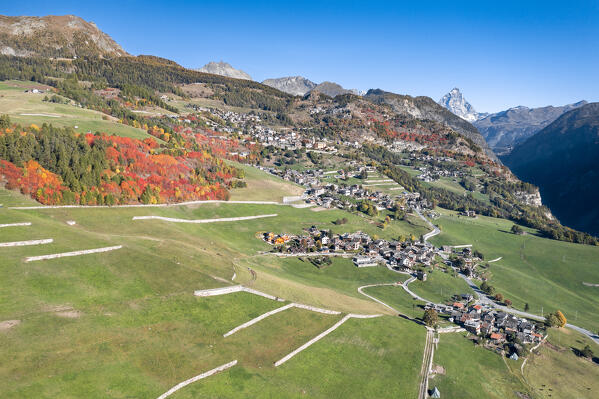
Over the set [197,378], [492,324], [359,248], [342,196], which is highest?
[342,196]

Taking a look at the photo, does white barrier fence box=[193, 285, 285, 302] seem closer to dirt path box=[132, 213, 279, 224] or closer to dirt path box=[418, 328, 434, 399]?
dirt path box=[418, 328, 434, 399]

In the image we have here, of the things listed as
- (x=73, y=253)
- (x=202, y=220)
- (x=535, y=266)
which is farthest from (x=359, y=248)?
(x=73, y=253)

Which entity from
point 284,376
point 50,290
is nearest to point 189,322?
point 284,376

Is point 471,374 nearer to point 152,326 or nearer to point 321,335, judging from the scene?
point 321,335

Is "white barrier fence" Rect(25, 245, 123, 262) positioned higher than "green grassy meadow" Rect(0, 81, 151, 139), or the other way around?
"green grassy meadow" Rect(0, 81, 151, 139)

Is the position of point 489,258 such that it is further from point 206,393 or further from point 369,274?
point 206,393

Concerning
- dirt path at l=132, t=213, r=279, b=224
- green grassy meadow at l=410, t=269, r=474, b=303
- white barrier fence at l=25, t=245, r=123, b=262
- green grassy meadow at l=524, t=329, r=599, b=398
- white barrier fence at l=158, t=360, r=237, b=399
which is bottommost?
green grassy meadow at l=524, t=329, r=599, b=398

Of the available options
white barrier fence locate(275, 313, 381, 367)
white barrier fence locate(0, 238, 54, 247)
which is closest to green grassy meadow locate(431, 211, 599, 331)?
white barrier fence locate(275, 313, 381, 367)
